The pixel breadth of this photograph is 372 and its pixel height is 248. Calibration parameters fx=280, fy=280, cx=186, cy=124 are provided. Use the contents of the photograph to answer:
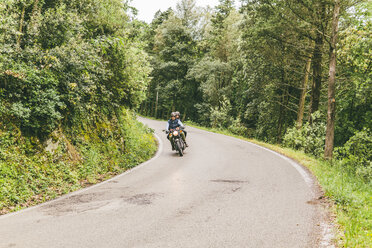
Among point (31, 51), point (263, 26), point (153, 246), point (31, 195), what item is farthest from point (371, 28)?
point (31, 195)

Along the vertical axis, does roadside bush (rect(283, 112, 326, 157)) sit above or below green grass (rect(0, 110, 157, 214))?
above

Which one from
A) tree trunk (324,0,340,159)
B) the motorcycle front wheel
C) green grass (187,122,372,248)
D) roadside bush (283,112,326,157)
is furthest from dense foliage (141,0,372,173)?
the motorcycle front wheel

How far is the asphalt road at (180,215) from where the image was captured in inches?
155

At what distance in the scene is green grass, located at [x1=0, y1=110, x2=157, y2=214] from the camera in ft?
18.7

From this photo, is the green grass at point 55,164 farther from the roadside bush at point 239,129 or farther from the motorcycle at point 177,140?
the roadside bush at point 239,129

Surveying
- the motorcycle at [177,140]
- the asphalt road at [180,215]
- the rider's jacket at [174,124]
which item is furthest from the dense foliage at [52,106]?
the rider's jacket at [174,124]

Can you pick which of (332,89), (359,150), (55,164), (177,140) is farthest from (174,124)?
(359,150)

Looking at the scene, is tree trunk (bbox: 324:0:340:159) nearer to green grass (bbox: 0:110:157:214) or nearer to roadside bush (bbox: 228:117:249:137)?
green grass (bbox: 0:110:157:214)

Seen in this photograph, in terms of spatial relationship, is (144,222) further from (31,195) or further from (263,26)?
(263,26)

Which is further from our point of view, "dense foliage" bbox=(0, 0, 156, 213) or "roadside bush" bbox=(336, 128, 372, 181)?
"roadside bush" bbox=(336, 128, 372, 181)

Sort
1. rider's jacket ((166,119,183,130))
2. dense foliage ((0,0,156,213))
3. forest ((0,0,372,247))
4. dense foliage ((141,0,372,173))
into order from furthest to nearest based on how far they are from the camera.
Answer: dense foliage ((141,0,372,173)) < rider's jacket ((166,119,183,130)) < forest ((0,0,372,247)) < dense foliage ((0,0,156,213))

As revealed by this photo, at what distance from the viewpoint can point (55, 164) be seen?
716 centimetres

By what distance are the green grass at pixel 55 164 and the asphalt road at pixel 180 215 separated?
0.53m

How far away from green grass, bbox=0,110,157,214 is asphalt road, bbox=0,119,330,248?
0.53m
